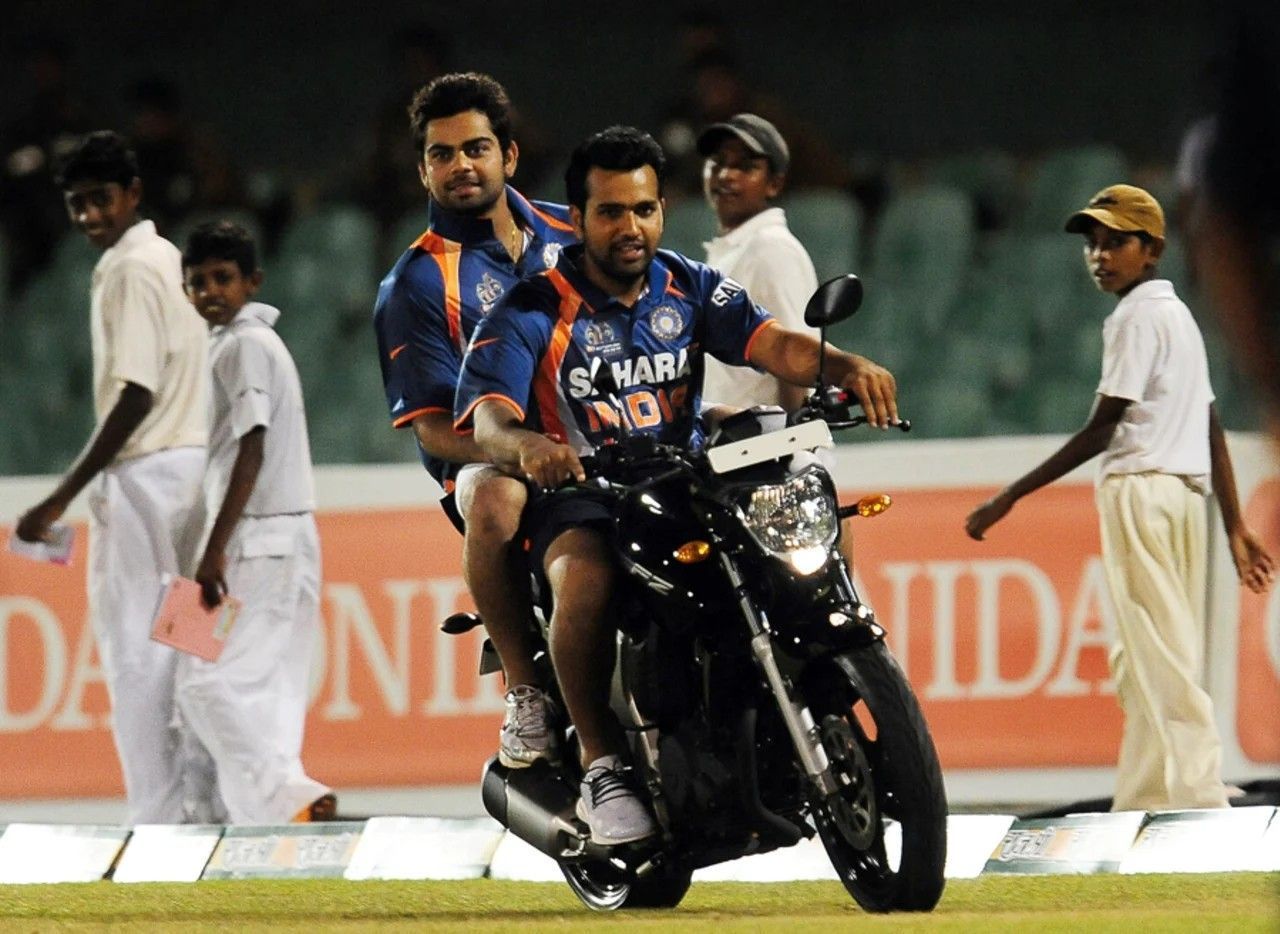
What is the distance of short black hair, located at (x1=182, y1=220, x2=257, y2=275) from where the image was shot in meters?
7.35

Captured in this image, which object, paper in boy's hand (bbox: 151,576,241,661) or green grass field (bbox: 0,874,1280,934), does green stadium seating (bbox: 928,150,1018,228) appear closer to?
paper in boy's hand (bbox: 151,576,241,661)

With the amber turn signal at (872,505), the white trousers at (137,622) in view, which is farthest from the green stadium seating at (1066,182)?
the amber turn signal at (872,505)

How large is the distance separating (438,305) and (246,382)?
2057mm

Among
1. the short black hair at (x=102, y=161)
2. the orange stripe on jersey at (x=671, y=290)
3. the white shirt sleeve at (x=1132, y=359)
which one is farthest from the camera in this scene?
the short black hair at (x=102, y=161)

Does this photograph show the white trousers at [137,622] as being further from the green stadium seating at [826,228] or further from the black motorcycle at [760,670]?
the green stadium seating at [826,228]

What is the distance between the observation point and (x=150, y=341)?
7.43 m

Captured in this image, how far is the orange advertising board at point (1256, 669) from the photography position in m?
7.07

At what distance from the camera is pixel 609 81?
11727mm

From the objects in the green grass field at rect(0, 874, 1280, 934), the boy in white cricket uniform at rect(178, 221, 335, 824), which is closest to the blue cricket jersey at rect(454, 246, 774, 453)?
the green grass field at rect(0, 874, 1280, 934)

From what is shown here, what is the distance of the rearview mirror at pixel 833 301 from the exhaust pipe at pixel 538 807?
121cm

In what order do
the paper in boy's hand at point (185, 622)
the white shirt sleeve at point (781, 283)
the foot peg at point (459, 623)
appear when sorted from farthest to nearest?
the paper in boy's hand at point (185, 622) → the white shirt sleeve at point (781, 283) → the foot peg at point (459, 623)

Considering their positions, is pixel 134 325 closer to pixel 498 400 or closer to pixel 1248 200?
pixel 498 400

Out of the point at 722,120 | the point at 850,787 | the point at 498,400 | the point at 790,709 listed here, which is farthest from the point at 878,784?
the point at 722,120

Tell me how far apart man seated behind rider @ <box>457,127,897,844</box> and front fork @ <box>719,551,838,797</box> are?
0.39 metres
